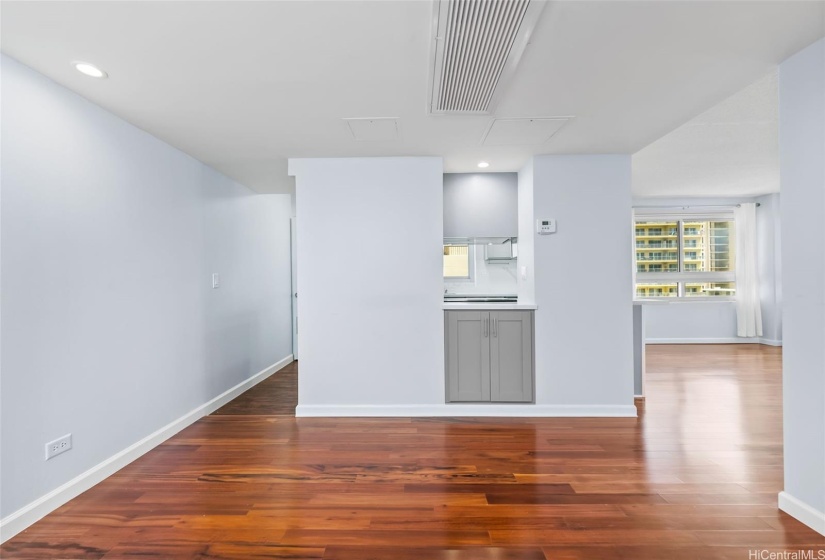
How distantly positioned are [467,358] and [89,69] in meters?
3.32

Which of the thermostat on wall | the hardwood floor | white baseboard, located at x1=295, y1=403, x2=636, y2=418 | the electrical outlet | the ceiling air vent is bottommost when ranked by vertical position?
the hardwood floor

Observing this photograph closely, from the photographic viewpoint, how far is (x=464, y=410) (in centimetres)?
361

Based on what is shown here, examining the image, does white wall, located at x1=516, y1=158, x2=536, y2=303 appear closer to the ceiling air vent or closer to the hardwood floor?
the hardwood floor

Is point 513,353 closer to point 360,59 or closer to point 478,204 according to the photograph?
point 478,204

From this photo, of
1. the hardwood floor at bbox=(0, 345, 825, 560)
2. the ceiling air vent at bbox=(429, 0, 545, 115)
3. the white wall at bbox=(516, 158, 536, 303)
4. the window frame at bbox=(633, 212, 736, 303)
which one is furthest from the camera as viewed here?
the window frame at bbox=(633, 212, 736, 303)

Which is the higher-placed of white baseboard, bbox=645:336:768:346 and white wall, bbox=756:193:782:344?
white wall, bbox=756:193:782:344

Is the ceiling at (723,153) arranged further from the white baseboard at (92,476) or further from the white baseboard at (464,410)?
the white baseboard at (92,476)

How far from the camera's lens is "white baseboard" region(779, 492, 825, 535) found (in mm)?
1873

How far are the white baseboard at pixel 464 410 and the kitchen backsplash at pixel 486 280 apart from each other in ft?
5.41

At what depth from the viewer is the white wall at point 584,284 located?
358 cm

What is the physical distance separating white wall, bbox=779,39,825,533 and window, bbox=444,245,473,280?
10.4ft

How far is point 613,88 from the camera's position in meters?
2.32

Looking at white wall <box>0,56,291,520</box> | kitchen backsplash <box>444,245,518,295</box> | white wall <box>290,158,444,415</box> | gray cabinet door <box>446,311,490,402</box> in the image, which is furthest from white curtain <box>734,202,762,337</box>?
white wall <box>0,56,291,520</box>

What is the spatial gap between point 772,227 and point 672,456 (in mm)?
6398
